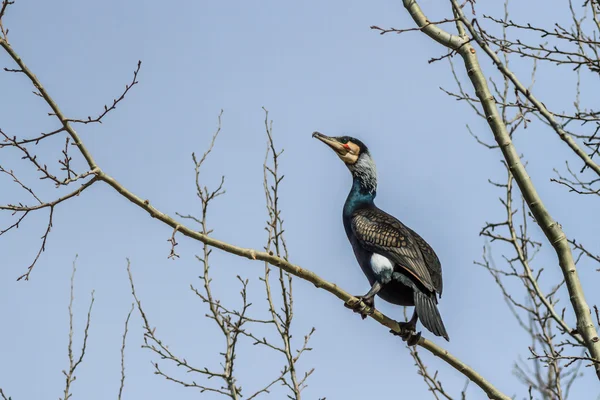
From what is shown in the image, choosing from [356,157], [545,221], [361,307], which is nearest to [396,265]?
[361,307]

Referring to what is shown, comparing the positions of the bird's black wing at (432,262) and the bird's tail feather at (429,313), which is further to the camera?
the bird's black wing at (432,262)

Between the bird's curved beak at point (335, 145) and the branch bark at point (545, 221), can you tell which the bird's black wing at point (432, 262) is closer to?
the bird's curved beak at point (335, 145)

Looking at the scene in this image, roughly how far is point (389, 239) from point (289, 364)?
1.14 metres

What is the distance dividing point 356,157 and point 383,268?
4.28 feet

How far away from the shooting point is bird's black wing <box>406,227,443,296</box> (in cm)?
554

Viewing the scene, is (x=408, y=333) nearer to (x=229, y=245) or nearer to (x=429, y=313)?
(x=429, y=313)

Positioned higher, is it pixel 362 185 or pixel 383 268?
pixel 362 185

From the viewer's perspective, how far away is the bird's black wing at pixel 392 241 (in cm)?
545

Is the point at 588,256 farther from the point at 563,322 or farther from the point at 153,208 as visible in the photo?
the point at 153,208

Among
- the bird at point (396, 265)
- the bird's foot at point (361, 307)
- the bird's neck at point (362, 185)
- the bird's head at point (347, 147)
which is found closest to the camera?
the bird's foot at point (361, 307)

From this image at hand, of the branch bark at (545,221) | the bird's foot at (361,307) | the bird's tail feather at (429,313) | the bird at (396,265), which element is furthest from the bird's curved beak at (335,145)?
the branch bark at (545,221)

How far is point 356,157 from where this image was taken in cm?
655

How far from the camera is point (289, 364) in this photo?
5.08 meters

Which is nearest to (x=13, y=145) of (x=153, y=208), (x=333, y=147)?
(x=153, y=208)
